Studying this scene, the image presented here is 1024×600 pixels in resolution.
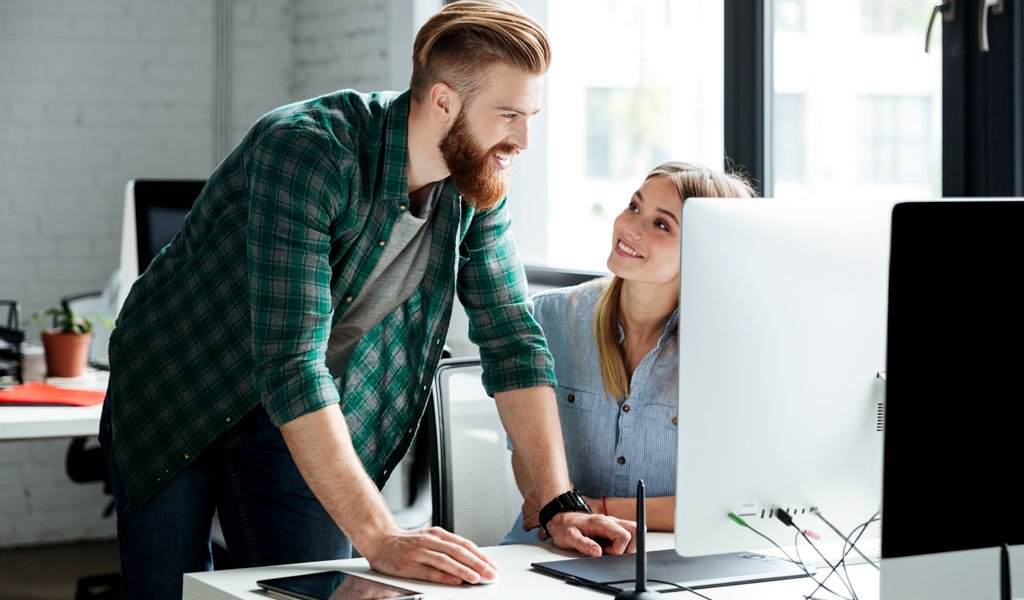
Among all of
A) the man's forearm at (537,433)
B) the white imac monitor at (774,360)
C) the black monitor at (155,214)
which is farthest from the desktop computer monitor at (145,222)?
the white imac monitor at (774,360)

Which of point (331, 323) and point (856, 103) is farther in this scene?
point (856, 103)

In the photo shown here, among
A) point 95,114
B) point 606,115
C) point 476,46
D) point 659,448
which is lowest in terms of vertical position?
point 659,448

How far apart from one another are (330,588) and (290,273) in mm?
406

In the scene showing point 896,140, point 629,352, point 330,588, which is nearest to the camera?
point 330,588

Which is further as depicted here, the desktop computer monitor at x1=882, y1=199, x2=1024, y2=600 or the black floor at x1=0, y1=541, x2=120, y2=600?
the black floor at x1=0, y1=541, x2=120, y2=600

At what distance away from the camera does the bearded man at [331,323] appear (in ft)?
4.81

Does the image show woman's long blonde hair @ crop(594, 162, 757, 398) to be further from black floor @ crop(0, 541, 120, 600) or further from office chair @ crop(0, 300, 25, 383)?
black floor @ crop(0, 541, 120, 600)

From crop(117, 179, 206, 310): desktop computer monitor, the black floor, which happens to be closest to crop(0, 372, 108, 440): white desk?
crop(117, 179, 206, 310): desktop computer monitor

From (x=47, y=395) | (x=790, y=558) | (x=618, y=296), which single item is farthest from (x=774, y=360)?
(x=47, y=395)

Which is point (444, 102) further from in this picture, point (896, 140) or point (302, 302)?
point (896, 140)

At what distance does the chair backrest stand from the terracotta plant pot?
52.1 inches

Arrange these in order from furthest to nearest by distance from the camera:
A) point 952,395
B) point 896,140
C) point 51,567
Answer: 1. point 51,567
2. point 896,140
3. point 952,395

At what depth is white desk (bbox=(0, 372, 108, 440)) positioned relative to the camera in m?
2.33

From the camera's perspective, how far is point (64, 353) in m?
2.87
